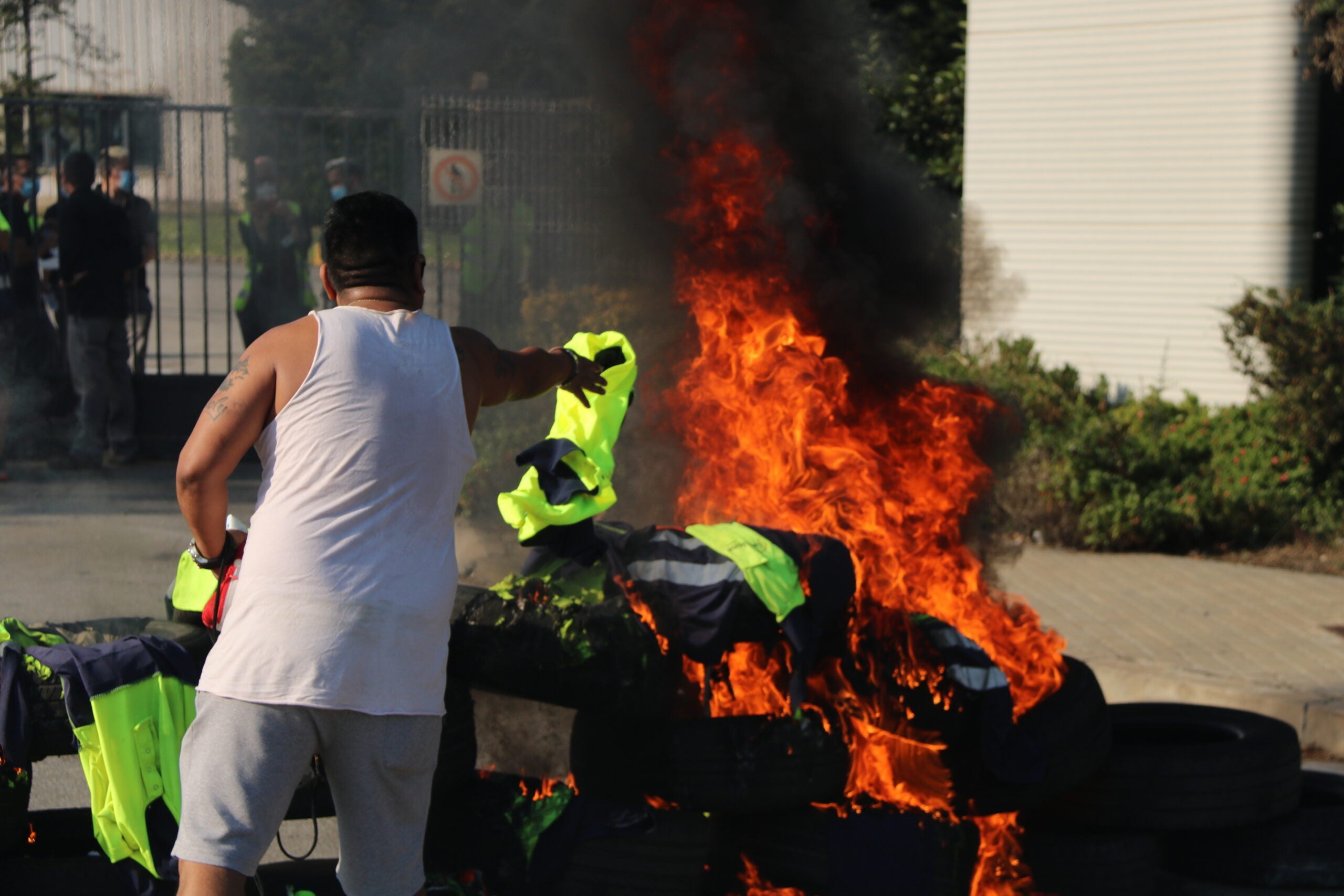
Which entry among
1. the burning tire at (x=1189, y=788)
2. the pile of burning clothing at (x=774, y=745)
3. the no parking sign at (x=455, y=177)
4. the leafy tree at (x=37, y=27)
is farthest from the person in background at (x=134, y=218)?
the burning tire at (x=1189, y=788)

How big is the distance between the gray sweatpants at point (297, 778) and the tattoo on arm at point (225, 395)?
55 cm

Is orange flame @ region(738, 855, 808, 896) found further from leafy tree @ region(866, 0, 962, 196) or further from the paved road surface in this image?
leafy tree @ region(866, 0, 962, 196)

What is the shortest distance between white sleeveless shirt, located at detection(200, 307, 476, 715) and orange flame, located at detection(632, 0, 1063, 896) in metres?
1.36

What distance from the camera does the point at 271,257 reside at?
1084 cm

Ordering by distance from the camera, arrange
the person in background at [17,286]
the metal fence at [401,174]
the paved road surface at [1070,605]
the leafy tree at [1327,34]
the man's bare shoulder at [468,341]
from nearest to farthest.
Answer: the man's bare shoulder at [468,341] → the paved road surface at [1070,605] → the metal fence at [401,174] → the leafy tree at [1327,34] → the person in background at [17,286]

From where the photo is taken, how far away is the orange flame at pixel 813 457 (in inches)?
153

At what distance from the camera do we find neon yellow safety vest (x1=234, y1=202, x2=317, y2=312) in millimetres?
10719

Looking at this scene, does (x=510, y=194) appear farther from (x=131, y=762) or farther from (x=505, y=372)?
(x=131, y=762)

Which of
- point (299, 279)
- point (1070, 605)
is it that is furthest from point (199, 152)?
point (1070, 605)

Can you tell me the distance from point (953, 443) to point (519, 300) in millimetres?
3503

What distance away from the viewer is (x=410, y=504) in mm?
2758

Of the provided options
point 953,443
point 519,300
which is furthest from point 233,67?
point 953,443

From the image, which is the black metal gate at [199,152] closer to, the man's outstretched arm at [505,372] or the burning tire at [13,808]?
the man's outstretched arm at [505,372]

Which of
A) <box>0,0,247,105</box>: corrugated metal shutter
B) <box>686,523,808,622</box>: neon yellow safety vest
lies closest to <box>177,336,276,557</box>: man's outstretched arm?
<box>686,523,808,622</box>: neon yellow safety vest
